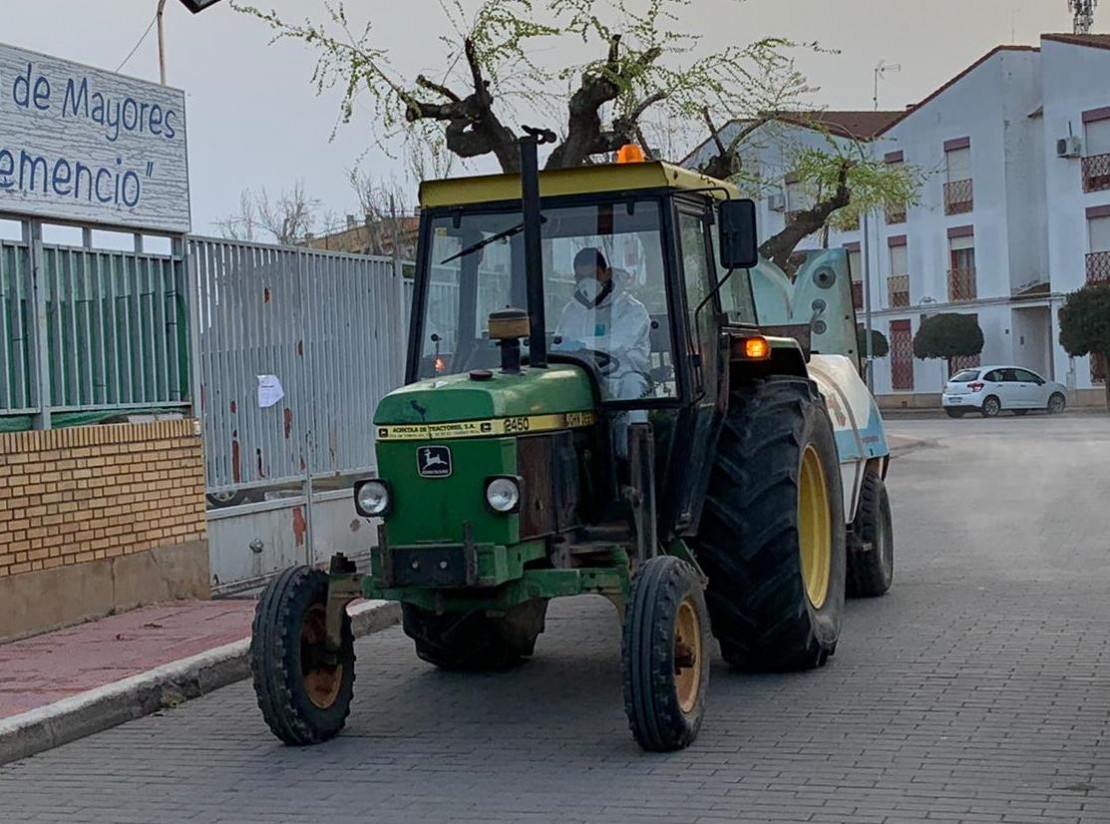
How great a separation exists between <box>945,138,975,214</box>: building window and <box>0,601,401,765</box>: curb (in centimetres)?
4883

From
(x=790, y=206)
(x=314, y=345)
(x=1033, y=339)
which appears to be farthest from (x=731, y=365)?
(x=790, y=206)

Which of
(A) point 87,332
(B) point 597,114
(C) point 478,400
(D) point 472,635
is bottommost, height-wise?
(D) point 472,635

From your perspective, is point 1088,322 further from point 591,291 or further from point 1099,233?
point 591,291

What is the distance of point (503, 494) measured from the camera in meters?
7.30

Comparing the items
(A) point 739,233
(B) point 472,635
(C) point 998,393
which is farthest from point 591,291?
(C) point 998,393

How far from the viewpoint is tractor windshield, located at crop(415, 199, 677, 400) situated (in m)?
8.26

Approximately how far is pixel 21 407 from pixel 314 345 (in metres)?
3.71

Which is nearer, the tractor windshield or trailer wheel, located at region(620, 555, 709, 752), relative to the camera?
trailer wheel, located at region(620, 555, 709, 752)

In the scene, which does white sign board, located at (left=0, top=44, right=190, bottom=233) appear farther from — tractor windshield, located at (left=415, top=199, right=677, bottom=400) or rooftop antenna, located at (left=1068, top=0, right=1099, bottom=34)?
rooftop antenna, located at (left=1068, top=0, right=1099, bottom=34)

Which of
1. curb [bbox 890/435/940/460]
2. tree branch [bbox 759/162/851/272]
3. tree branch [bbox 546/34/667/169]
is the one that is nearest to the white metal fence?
tree branch [bbox 546/34/667/169]

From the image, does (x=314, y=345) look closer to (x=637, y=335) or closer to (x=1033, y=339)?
(x=637, y=335)

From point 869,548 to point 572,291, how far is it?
13.6 ft

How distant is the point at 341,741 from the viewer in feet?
25.4

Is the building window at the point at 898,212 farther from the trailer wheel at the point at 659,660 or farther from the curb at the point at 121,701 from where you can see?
the trailer wheel at the point at 659,660
